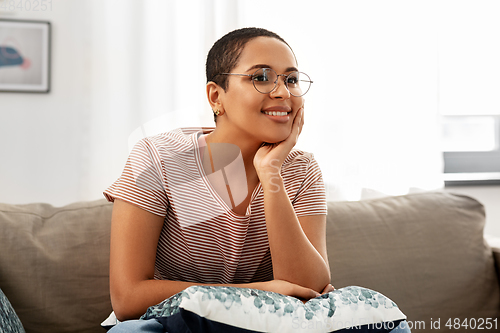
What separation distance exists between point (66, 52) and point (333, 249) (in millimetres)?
1422

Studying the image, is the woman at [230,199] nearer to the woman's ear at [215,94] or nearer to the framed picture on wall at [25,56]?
the woman's ear at [215,94]

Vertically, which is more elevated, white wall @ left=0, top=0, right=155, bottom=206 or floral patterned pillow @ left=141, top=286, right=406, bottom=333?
white wall @ left=0, top=0, right=155, bottom=206

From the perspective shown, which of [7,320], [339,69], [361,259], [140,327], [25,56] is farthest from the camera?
[339,69]

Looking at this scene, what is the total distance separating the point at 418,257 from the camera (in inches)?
51.1

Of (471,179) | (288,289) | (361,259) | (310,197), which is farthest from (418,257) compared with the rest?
(471,179)

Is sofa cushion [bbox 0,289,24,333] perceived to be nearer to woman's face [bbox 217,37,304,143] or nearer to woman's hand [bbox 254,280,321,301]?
woman's hand [bbox 254,280,321,301]

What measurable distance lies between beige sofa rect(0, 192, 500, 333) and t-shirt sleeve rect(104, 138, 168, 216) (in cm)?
27

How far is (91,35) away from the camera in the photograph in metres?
1.88

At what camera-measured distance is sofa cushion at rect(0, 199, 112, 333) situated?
1067 millimetres

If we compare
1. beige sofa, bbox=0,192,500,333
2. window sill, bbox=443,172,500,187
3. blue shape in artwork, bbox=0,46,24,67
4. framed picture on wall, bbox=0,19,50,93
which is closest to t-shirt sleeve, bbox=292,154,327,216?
beige sofa, bbox=0,192,500,333

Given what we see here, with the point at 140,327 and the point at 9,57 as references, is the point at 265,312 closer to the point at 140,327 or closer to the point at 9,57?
the point at 140,327

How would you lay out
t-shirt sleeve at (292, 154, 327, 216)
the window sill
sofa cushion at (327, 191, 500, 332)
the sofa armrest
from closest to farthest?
1. t-shirt sleeve at (292, 154, 327, 216)
2. sofa cushion at (327, 191, 500, 332)
3. the sofa armrest
4. the window sill

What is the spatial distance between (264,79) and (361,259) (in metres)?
0.63

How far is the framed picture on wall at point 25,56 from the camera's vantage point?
184 centimetres
